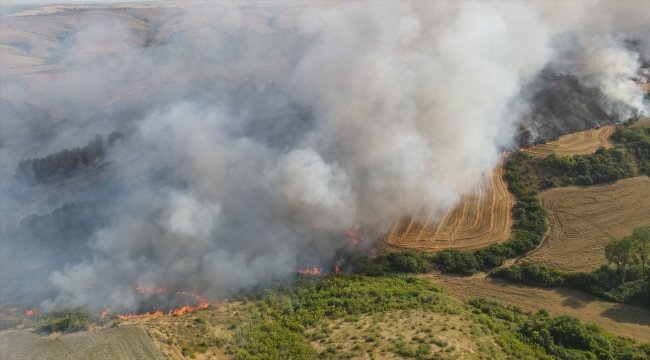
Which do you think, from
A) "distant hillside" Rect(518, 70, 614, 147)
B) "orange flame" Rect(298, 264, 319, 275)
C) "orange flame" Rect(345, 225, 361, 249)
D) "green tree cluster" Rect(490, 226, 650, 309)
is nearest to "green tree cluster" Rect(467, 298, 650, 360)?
"green tree cluster" Rect(490, 226, 650, 309)

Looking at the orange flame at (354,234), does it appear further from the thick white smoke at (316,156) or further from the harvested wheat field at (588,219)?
the harvested wheat field at (588,219)

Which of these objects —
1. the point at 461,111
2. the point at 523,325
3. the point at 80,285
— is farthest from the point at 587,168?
the point at 80,285

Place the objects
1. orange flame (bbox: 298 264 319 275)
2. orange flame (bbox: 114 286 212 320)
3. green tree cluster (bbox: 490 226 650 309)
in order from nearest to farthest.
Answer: orange flame (bbox: 114 286 212 320) → green tree cluster (bbox: 490 226 650 309) → orange flame (bbox: 298 264 319 275)

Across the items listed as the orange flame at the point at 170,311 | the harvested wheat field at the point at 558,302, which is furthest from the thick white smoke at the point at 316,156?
the harvested wheat field at the point at 558,302

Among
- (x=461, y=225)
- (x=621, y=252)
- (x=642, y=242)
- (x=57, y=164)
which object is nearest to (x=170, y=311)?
(x=461, y=225)

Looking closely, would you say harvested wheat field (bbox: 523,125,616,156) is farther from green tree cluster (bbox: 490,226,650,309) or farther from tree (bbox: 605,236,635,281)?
tree (bbox: 605,236,635,281)
